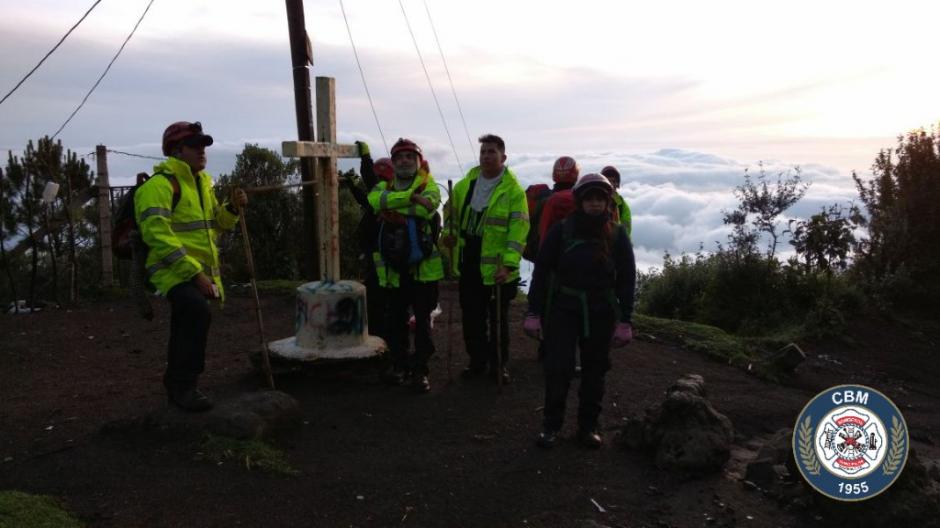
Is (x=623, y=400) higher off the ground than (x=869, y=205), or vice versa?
(x=869, y=205)

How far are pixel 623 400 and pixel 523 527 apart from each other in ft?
8.51

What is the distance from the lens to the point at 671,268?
13.3 m

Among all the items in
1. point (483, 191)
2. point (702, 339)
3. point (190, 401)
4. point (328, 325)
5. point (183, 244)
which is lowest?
point (702, 339)

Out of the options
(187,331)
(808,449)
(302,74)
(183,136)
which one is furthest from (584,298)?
(302,74)

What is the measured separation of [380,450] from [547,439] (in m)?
1.14

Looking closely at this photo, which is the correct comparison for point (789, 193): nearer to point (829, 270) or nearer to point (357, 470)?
point (829, 270)

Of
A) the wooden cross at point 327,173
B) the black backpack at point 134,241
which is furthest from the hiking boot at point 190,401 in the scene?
the wooden cross at point 327,173

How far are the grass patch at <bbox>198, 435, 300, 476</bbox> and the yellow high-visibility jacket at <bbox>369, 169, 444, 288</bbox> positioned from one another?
5.71 ft

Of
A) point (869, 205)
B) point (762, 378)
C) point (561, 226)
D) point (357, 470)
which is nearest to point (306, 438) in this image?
point (357, 470)

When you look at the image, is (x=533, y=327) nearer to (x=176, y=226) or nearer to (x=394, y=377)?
(x=394, y=377)

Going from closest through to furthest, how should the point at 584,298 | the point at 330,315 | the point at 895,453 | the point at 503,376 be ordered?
the point at 895,453 < the point at 584,298 < the point at 330,315 < the point at 503,376

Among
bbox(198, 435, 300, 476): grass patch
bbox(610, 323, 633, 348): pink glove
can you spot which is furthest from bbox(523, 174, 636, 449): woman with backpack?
bbox(198, 435, 300, 476): grass patch

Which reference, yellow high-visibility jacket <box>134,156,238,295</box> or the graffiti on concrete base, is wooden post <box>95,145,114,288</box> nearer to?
the graffiti on concrete base

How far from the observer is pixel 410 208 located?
5.67 meters
